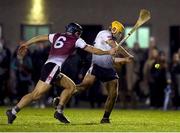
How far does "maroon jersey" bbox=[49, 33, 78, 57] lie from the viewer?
1591 centimetres

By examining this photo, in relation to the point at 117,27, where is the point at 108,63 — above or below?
below

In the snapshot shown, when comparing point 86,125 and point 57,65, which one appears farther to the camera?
point 86,125

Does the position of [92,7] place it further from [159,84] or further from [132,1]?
[159,84]

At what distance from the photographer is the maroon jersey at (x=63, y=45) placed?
626 inches

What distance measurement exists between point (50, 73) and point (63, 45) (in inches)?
24.2

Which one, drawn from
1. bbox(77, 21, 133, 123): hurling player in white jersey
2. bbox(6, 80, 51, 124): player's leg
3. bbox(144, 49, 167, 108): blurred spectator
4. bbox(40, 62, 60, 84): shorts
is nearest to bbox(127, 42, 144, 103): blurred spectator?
bbox(144, 49, 167, 108): blurred spectator

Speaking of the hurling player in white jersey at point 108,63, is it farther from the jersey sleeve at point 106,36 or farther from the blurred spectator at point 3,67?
the blurred spectator at point 3,67

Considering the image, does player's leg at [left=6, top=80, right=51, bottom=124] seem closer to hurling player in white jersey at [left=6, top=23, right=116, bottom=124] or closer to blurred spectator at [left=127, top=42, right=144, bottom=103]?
hurling player in white jersey at [left=6, top=23, right=116, bottom=124]

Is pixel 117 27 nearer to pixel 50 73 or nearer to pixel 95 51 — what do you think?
pixel 95 51

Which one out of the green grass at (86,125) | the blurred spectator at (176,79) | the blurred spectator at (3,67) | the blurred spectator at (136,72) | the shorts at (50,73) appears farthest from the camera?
the blurred spectator at (3,67)

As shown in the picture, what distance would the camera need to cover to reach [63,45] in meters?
15.9

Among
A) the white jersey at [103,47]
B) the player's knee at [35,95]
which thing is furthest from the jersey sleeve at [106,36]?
the player's knee at [35,95]

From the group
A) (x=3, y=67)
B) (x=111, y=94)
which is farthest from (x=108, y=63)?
(x=3, y=67)

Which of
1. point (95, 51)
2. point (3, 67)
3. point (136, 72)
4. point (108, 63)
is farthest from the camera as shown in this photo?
point (136, 72)
